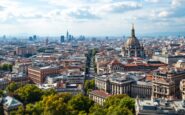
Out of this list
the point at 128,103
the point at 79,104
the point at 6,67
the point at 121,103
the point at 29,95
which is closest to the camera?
the point at 121,103

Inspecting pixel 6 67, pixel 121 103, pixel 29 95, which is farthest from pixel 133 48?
pixel 121 103

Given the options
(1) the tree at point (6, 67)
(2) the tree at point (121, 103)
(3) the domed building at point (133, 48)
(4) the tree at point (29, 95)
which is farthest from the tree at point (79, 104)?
(3) the domed building at point (133, 48)

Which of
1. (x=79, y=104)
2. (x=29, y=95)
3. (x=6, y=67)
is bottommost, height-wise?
(x=6, y=67)

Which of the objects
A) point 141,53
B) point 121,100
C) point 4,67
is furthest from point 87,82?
point 141,53

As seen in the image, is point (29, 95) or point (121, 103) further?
point (29, 95)

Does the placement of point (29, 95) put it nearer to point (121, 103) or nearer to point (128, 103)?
point (121, 103)

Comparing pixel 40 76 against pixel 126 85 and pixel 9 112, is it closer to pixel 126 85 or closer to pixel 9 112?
pixel 126 85

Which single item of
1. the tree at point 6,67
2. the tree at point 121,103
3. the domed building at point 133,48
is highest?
the domed building at point 133,48

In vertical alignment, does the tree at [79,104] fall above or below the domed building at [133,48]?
below

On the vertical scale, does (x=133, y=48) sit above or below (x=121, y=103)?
above

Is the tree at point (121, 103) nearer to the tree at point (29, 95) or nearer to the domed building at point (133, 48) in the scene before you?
the tree at point (29, 95)

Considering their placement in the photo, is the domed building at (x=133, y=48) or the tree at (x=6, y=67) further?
the domed building at (x=133, y=48)

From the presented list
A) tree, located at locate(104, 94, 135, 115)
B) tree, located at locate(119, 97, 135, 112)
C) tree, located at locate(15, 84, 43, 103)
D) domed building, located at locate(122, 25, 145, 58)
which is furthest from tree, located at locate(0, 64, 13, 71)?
tree, located at locate(119, 97, 135, 112)
